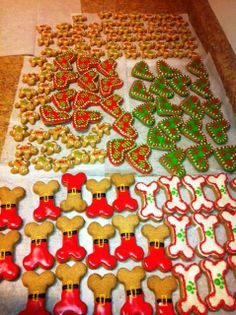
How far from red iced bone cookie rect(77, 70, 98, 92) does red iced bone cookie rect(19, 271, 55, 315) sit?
30.7 inches

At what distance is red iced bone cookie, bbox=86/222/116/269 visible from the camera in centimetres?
108

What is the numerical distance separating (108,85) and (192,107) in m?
0.36

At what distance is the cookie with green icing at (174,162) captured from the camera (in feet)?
4.24

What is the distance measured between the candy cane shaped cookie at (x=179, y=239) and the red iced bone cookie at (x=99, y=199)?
0.21m

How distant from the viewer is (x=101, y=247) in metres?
1.11

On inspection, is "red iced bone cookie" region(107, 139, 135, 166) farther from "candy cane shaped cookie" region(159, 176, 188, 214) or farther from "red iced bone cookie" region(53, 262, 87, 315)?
"red iced bone cookie" region(53, 262, 87, 315)

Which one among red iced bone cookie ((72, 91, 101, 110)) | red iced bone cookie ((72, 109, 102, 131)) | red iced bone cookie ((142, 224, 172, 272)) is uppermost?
red iced bone cookie ((72, 91, 101, 110))

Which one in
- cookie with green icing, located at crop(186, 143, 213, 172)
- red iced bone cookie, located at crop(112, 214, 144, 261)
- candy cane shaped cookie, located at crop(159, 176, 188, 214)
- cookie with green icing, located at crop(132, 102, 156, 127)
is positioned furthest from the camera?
cookie with green icing, located at crop(132, 102, 156, 127)

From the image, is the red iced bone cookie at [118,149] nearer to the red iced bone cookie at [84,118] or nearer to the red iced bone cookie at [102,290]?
the red iced bone cookie at [84,118]

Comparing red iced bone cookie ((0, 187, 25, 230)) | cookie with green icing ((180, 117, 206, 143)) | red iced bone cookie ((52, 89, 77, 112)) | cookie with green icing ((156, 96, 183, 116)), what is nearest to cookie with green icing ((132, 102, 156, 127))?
cookie with green icing ((156, 96, 183, 116))

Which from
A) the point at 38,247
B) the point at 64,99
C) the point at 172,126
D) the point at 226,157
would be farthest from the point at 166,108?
the point at 38,247

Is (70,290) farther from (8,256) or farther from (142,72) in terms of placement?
(142,72)

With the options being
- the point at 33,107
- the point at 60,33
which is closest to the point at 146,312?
the point at 33,107

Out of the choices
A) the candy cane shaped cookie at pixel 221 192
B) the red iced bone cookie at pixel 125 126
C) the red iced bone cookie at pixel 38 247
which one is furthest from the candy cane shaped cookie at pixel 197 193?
the red iced bone cookie at pixel 38 247
